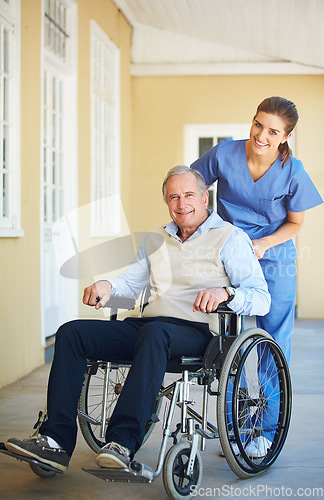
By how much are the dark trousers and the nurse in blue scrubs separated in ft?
1.63

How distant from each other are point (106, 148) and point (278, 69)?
2150 millimetres

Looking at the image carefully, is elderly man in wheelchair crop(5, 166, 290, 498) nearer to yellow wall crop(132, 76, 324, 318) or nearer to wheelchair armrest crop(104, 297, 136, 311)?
wheelchair armrest crop(104, 297, 136, 311)

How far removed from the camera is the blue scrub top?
2.71m

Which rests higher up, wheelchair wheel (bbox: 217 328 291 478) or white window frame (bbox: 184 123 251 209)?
white window frame (bbox: 184 123 251 209)

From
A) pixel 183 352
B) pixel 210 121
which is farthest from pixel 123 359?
pixel 210 121

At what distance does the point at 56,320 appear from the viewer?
208 inches

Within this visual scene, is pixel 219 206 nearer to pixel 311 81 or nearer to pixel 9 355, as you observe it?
pixel 9 355

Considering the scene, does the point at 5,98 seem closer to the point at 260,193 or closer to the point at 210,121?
the point at 260,193

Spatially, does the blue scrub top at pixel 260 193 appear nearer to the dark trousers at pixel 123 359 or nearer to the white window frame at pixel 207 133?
the dark trousers at pixel 123 359

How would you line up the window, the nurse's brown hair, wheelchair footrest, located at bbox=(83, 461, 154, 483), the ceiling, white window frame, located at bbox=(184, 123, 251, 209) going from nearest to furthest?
1. wheelchair footrest, located at bbox=(83, 461, 154, 483)
2. the nurse's brown hair
3. the ceiling
4. the window
5. white window frame, located at bbox=(184, 123, 251, 209)

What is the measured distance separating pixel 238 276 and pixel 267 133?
577mm

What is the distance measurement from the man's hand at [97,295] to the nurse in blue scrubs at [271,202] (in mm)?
614

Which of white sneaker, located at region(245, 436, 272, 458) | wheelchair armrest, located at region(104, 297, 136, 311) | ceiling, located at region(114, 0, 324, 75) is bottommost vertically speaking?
white sneaker, located at region(245, 436, 272, 458)

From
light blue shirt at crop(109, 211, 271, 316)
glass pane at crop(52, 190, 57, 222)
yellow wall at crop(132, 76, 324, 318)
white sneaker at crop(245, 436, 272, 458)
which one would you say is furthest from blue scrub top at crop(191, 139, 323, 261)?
yellow wall at crop(132, 76, 324, 318)
